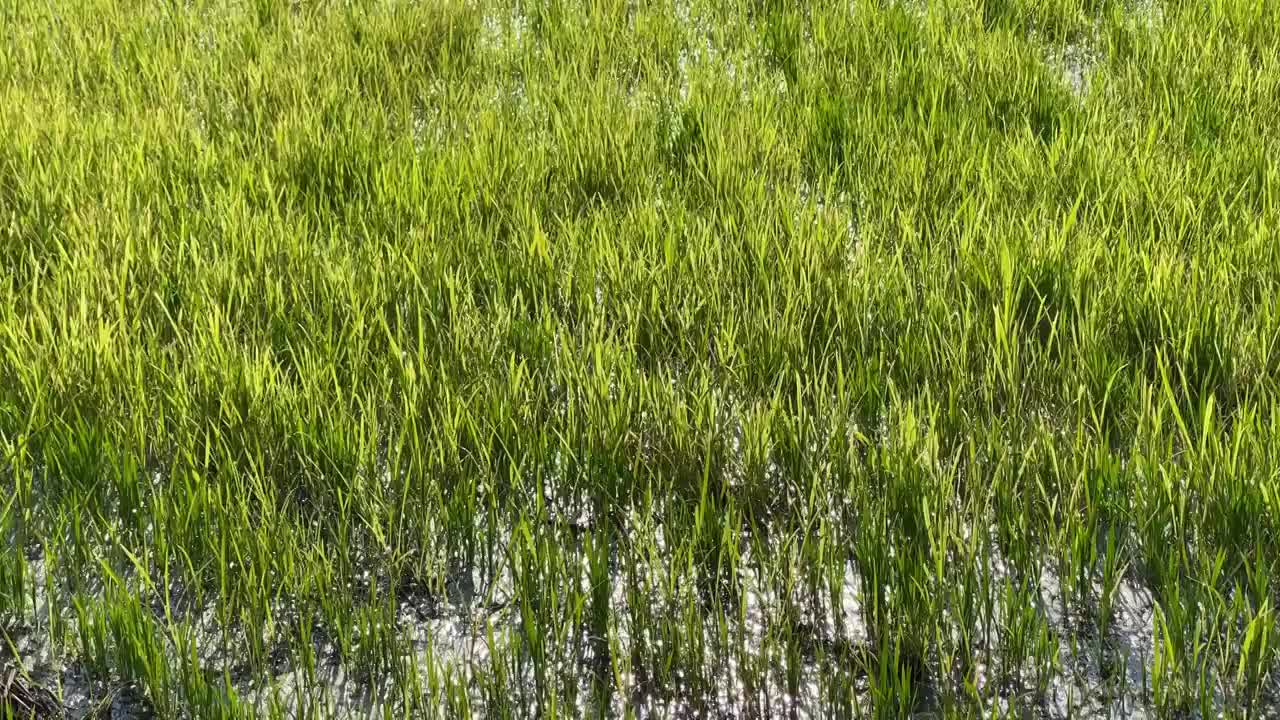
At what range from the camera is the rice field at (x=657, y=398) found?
1265mm

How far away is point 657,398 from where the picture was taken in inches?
61.2

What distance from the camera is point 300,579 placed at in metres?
1.36

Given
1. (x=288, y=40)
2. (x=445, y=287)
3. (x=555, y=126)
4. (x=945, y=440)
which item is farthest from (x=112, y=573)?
(x=288, y=40)

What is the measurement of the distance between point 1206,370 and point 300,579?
4.17ft

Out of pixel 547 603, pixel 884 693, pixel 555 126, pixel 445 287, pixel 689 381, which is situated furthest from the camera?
pixel 555 126

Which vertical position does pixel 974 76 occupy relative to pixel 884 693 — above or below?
above

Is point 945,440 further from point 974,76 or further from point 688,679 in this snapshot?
point 974,76

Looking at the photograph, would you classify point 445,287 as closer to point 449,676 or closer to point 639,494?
point 639,494

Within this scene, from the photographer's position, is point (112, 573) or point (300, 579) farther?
point (300, 579)

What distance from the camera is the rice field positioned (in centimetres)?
126

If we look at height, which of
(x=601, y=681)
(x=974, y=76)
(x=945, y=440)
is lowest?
(x=601, y=681)

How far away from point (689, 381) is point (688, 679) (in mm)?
487

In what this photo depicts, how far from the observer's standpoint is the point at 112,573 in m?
1.25

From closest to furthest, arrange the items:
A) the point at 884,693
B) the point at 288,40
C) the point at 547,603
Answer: the point at 884,693
the point at 547,603
the point at 288,40
